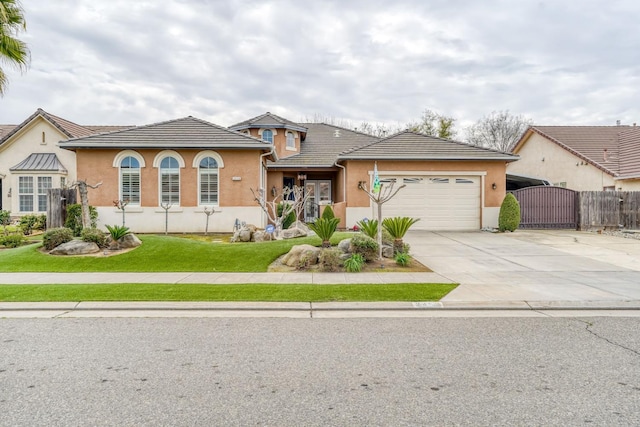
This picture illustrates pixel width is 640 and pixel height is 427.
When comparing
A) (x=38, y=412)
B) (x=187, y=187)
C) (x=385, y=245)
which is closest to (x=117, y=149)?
(x=187, y=187)

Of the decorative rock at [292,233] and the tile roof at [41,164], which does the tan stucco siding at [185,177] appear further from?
the tile roof at [41,164]

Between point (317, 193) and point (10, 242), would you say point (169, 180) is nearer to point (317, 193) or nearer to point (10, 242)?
point (10, 242)

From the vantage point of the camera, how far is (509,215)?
58.2 feet

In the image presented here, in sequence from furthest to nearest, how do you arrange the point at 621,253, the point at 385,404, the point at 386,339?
1. the point at 621,253
2. the point at 386,339
3. the point at 385,404

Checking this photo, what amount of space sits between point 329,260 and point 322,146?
16606 millimetres

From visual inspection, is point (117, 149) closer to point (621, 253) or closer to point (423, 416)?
point (423, 416)

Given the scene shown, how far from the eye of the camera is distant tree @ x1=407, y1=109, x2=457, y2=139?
1663 inches

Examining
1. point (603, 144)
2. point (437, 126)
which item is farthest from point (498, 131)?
point (603, 144)

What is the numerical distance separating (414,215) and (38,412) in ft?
55.5

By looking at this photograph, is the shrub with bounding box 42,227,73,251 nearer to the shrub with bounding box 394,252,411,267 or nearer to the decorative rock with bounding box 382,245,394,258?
the decorative rock with bounding box 382,245,394,258

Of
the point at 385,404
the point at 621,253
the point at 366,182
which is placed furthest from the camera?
the point at 366,182

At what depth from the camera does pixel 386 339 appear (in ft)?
17.4

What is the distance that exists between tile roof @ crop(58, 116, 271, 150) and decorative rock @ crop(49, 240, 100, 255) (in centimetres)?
646

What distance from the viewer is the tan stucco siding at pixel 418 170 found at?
18.7 meters
